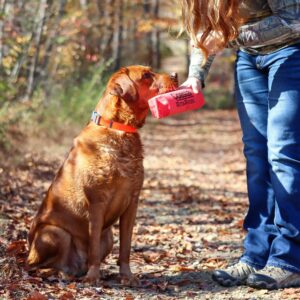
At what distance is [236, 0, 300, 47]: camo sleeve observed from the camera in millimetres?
4547

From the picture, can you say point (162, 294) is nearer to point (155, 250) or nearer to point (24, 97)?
point (155, 250)

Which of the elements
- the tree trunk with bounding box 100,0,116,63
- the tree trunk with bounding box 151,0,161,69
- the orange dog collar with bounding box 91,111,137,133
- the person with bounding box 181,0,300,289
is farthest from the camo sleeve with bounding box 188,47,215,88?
the tree trunk with bounding box 151,0,161,69

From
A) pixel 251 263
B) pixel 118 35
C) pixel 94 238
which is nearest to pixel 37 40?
pixel 94 238

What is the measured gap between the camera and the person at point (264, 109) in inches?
180

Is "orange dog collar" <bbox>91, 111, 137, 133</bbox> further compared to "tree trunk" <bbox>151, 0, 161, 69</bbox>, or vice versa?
"tree trunk" <bbox>151, 0, 161, 69</bbox>

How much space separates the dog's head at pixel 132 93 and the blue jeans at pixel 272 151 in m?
0.59

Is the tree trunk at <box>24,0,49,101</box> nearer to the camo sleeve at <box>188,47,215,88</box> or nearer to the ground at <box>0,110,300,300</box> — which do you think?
the ground at <box>0,110,300,300</box>

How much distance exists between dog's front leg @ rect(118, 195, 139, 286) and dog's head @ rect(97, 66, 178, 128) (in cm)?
62

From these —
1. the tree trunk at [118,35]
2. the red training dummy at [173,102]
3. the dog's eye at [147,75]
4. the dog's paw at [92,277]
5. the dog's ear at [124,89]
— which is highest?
the tree trunk at [118,35]

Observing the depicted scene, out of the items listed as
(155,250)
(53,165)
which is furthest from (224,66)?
(155,250)

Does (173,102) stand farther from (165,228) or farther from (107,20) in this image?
(107,20)

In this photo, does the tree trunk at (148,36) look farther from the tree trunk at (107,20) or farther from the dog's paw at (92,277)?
the dog's paw at (92,277)

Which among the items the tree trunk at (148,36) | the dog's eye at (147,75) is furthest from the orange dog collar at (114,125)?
the tree trunk at (148,36)

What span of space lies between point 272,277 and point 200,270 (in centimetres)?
90
